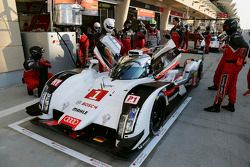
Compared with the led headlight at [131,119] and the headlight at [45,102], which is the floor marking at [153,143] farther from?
the headlight at [45,102]

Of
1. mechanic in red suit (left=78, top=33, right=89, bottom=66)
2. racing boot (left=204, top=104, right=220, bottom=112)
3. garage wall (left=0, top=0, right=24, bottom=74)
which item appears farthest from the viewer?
mechanic in red suit (left=78, top=33, right=89, bottom=66)

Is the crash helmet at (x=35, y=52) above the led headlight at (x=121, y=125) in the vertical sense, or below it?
above

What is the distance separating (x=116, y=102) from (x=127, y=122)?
43cm

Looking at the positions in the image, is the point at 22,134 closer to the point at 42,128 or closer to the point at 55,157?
the point at 42,128

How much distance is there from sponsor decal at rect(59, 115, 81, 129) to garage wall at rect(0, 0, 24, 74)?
10.4 ft

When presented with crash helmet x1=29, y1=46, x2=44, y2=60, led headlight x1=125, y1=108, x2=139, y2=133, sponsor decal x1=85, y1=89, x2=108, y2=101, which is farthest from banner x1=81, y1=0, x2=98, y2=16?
led headlight x1=125, y1=108, x2=139, y2=133

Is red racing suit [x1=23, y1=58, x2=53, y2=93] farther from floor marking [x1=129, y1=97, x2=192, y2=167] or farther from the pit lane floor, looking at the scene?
floor marking [x1=129, y1=97, x2=192, y2=167]

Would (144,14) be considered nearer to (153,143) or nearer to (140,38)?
(140,38)

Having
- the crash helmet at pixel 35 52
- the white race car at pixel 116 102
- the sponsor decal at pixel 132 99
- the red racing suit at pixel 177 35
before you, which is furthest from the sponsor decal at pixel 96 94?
the red racing suit at pixel 177 35

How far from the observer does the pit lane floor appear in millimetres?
2207

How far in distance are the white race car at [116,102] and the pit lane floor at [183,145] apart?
21 centimetres

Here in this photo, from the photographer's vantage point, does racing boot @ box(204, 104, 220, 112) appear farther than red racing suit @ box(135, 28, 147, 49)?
No

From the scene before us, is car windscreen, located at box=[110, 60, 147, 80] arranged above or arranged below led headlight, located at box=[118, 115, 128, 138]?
above

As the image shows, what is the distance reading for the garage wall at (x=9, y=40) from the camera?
4.66m
